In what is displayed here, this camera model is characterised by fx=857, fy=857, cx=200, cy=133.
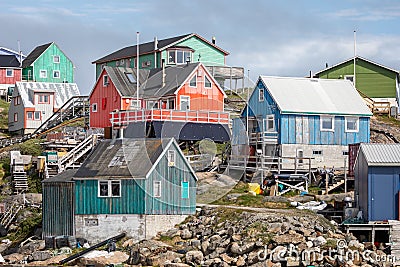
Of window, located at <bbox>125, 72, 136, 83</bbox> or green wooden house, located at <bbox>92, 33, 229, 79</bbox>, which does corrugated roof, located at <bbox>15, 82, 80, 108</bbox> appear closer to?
green wooden house, located at <bbox>92, 33, 229, 79</bbox>

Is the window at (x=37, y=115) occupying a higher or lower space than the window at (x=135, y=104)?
lower

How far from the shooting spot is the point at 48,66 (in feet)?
268

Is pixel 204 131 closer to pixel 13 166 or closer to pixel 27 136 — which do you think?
pixel 13 166

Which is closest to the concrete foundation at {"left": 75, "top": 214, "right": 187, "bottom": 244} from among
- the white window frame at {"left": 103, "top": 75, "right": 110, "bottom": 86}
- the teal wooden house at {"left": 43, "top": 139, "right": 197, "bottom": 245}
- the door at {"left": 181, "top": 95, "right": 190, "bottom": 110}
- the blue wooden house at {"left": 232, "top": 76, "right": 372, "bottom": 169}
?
the teal wooden house at {"left": 43, "top": 139, "right": 197, "bottom": 245}

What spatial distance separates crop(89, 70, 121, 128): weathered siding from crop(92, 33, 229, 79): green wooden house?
1265 cm

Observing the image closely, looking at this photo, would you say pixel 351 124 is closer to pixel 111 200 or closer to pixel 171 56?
pixel 111 200

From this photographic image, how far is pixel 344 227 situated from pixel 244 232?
4.19 m

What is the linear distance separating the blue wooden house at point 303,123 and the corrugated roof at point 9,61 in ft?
128

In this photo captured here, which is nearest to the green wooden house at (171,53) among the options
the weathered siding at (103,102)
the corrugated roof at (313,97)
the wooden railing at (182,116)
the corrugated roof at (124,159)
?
the weathered siding at (103,102)

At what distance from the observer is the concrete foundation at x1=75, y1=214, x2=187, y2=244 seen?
1431 inches

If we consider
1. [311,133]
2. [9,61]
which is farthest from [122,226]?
[9,61]

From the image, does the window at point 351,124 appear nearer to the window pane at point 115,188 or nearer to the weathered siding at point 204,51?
the window pane at point 115,188

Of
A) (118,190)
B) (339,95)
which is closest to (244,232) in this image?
(118,190)

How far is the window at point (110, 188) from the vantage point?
3697cm
